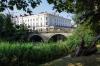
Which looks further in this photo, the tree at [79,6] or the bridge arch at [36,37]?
the bridge arch at [36,37]

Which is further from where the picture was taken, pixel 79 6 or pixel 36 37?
pixel 36 37

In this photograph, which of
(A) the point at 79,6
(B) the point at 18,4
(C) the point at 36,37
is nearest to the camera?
(B) the point at 18,4

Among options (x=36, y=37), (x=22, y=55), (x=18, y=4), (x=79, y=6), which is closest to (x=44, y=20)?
(x=36, y=37)

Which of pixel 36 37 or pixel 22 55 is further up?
pixel 22 55

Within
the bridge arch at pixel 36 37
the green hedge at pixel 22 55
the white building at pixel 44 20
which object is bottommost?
the bridge arch at pixel 36 37

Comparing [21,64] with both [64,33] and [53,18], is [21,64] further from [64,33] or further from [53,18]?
[53,18]

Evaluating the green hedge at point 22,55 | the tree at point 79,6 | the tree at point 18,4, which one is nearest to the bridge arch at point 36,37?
the green hedge at point 22,55

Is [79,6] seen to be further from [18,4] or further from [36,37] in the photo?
[36,37]

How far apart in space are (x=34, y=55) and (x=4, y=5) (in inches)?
385

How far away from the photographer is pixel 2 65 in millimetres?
14977

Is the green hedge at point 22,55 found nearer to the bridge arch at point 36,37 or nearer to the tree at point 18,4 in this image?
the tree at point 18,4

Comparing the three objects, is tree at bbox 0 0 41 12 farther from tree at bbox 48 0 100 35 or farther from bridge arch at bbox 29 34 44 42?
bridge arch at bbox 29 34 44 42

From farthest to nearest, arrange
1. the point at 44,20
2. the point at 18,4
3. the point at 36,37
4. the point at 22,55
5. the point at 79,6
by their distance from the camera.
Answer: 1. the point at 44,20
2. the point at 36,37
3. the point at 22,55
4. the point at 79,6
5. the point at 18,4

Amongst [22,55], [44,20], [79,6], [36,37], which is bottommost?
[36,37]
